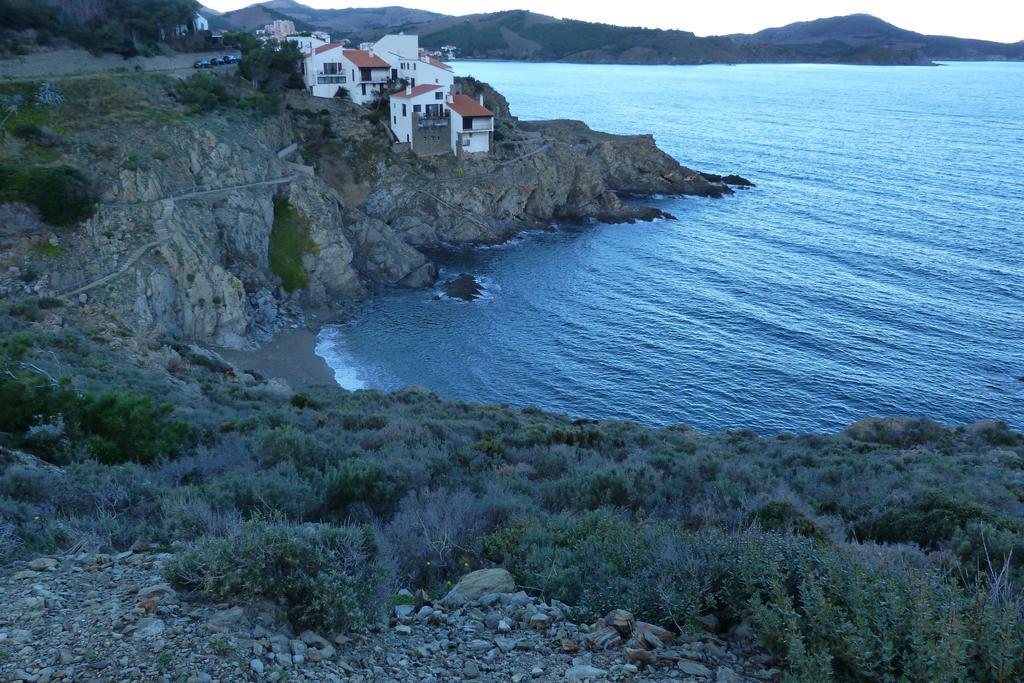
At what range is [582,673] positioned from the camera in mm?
6488

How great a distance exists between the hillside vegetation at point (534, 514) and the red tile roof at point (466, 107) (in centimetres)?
4868

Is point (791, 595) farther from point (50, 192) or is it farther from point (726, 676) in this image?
point (50, 192)

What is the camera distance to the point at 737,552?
26.7 feet

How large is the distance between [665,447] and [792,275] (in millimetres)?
40451

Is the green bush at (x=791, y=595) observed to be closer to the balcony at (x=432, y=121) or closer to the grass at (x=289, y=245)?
the grass at (x=289, y=245)

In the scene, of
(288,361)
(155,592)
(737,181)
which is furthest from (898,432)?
(737,181)

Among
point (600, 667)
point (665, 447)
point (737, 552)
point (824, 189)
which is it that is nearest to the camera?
point (600, 667)

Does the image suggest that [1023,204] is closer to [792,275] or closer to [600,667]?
[792,275]

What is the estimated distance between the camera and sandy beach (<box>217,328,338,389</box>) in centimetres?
3791

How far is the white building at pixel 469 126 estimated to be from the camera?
220ft

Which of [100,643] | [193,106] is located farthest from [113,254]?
[100,643]

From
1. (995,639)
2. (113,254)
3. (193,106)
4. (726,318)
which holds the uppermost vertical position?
(193,106)

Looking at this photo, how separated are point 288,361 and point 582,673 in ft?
118

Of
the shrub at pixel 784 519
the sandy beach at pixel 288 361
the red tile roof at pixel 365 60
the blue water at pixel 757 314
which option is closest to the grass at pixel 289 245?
the blue water at pixel 757 314
